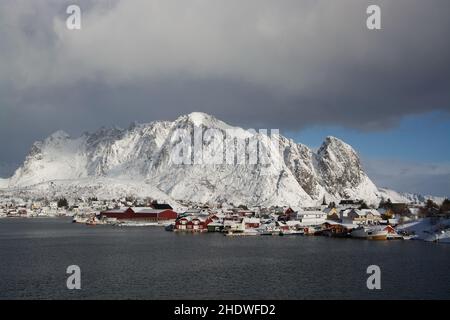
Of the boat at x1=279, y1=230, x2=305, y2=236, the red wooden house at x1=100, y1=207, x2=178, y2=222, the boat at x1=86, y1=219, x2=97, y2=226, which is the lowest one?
the boat at x1=279, y1=230, x2=305, y2=236

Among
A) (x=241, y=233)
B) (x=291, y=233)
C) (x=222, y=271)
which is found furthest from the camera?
(x=291, y=233)

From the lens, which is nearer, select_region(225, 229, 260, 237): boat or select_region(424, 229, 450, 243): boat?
select_region(424, 229, 450, 243): boat

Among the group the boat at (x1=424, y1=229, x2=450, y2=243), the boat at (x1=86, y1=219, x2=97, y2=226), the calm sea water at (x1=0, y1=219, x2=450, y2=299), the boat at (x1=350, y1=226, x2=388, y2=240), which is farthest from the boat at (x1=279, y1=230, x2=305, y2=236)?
the boat at (x1=86, y1=219, x2=97, y2=226)

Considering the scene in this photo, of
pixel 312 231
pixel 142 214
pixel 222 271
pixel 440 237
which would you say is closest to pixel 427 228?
pixel 440 237

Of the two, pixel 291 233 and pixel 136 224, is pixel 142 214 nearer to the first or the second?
pixel 136 224

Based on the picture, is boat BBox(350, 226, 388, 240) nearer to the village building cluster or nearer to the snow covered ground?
the village building cluster
